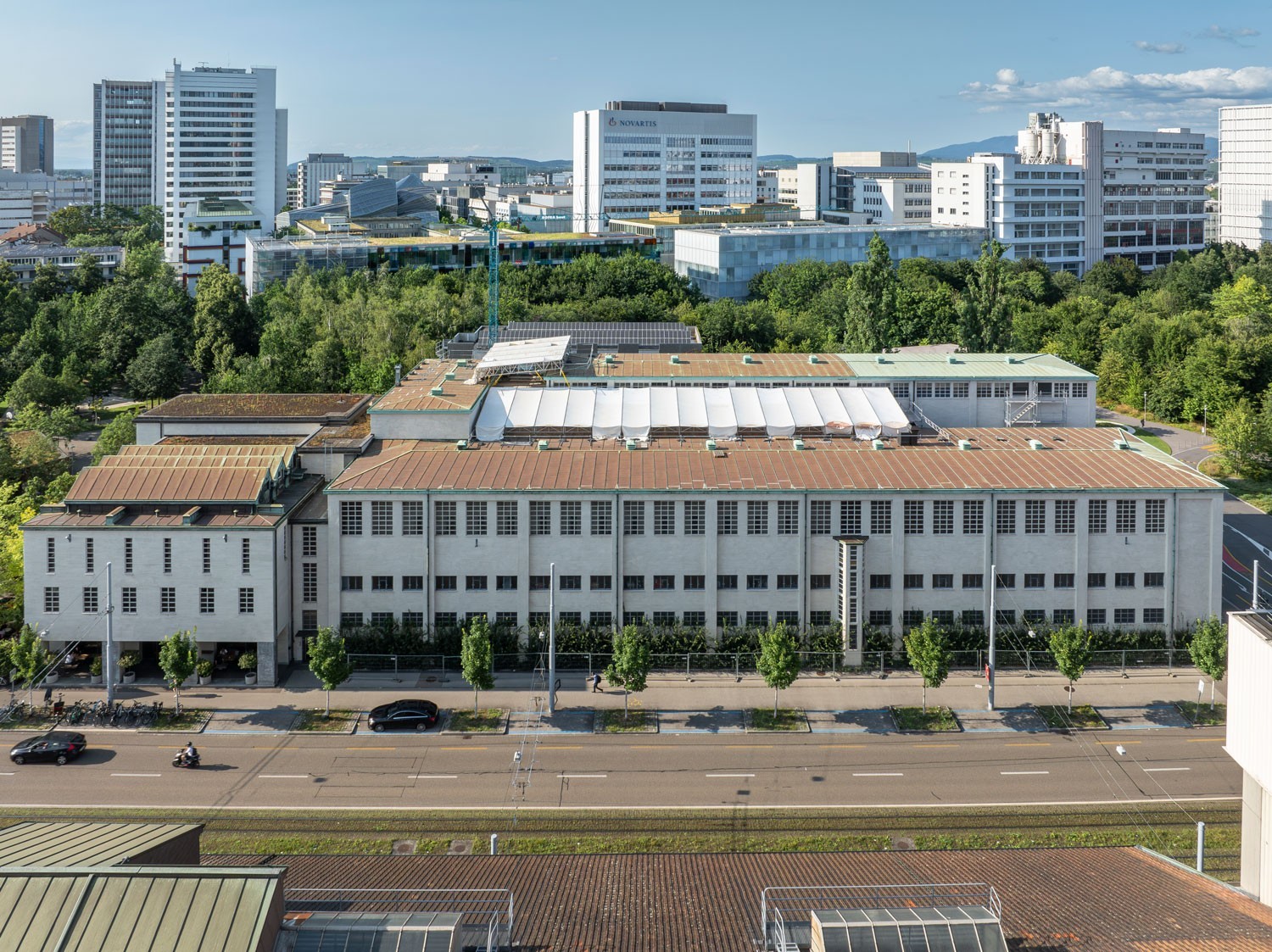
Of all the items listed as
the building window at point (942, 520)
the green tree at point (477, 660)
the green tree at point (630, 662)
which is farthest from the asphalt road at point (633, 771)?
the building window at point (942, 520)

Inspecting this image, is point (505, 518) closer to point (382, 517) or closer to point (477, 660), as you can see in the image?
point (382, 517)

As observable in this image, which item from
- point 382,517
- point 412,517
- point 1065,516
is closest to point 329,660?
point 382,517

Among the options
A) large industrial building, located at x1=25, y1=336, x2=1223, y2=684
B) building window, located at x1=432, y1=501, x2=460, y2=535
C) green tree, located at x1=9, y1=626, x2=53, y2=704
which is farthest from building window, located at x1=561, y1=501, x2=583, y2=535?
green tree, located at x1=9, y1=626, x2=53, y2=704

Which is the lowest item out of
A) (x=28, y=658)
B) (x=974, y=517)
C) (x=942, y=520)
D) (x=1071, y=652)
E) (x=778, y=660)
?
(x=28, y=658)

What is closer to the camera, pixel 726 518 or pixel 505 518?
pixel 505 518

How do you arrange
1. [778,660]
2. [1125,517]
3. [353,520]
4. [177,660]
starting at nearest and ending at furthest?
[778,660] < [177,660] < [353,520] < [1125,517]

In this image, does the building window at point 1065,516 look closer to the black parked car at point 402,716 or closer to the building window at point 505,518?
the building window at point 505,518

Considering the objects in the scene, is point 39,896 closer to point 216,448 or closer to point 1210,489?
point 216,448

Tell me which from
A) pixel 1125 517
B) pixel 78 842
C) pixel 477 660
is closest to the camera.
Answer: pixel 78 842
